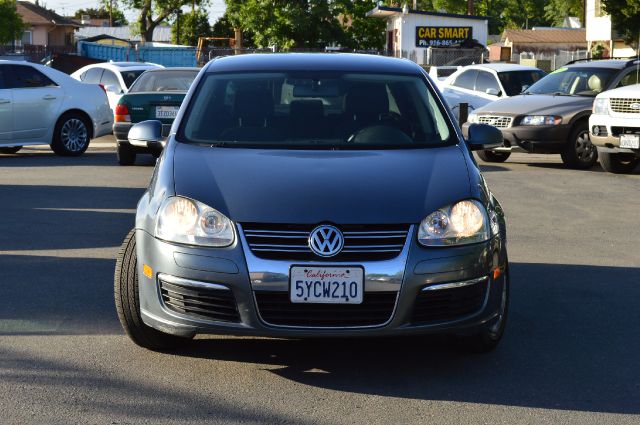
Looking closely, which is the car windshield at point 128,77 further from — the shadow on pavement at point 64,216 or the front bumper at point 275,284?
the front bumper at point 275,284

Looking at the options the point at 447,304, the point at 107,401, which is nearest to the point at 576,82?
the point at 447,304

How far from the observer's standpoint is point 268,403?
5438 millimetres

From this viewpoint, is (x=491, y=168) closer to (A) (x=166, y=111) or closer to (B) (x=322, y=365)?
(A) (x=166, y=111)

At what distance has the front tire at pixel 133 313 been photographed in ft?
20.4

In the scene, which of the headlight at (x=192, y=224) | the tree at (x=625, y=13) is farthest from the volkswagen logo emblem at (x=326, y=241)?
the tree at (x=625, y=13)

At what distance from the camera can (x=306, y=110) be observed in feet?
23.1

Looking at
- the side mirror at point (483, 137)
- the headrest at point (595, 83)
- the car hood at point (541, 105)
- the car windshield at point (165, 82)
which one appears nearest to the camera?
the side mirror at point (483, 137)

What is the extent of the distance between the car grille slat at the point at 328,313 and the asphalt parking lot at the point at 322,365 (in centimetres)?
31

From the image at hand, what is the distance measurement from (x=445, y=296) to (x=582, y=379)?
0.81 m

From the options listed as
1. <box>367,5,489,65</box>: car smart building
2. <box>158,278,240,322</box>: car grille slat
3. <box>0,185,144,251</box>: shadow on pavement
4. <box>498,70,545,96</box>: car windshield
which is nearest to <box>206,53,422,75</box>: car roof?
<box>158,278,240,322</box>: car grille slat

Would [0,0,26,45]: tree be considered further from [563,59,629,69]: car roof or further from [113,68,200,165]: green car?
[563,59,629,69]: car roof

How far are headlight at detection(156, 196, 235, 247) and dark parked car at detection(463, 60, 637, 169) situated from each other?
41.0 ft

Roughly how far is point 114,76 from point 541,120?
9.61 metres

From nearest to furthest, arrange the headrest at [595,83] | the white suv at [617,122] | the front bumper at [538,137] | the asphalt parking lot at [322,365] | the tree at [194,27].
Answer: the asphalt parking lot at [322,365]
the white suv at [617,122]
the front bumper at [538,137]
the headrest at [595,83]
the tree at [194,27]
